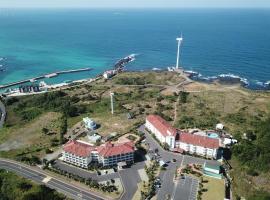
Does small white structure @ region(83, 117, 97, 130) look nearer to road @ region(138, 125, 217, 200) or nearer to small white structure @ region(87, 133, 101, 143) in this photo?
small white structure @ region(87, 133, 101, 143)

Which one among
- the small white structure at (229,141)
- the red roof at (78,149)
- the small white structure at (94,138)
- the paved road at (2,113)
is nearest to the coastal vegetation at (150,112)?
the paved road at (2,113)

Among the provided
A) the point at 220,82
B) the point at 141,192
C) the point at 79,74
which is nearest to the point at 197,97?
the point at 220,82

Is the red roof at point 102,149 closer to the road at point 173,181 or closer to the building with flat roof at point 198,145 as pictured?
the road at point 173,181

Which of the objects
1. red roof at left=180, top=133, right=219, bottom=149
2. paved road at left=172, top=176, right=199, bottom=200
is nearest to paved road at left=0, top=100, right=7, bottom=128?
red roof at left=180, top=133, right=219, bottom=149

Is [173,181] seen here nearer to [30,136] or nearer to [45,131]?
[45,131]

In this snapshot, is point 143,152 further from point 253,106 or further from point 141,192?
point 253,106

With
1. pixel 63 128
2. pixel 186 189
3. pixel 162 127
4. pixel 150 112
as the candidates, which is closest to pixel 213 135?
pixel 162 127

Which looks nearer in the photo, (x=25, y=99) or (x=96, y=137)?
(x=96, y=137)
